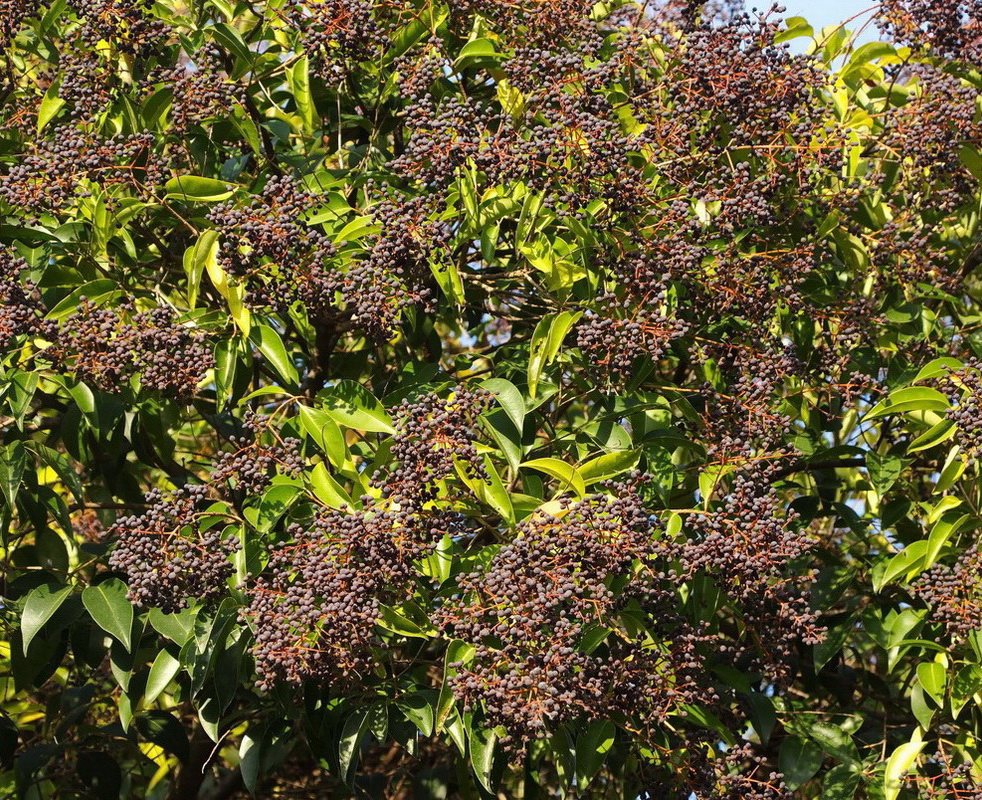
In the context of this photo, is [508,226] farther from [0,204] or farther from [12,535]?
[12,535]

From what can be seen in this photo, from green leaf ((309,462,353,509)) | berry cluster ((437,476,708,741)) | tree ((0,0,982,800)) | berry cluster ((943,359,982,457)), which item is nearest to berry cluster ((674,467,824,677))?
tree ((0,0,982,800))

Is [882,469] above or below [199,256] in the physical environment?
below

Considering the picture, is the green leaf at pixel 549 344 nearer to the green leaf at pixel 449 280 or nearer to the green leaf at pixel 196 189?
the green leaf at pixel 449 280

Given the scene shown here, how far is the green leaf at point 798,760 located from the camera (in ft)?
10.2

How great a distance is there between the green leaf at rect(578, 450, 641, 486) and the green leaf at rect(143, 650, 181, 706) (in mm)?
971

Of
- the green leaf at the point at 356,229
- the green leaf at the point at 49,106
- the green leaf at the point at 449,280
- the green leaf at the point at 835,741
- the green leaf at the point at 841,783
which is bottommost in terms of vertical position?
the green leaf at the point at 841,783

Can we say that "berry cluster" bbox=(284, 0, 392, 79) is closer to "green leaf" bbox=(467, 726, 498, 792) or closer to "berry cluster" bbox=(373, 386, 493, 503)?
"berry cluster" bbox=(373, 386, 493, 503)

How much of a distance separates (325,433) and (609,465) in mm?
628

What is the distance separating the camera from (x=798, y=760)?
3146 mm

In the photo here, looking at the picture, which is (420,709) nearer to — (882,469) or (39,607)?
(39,607)

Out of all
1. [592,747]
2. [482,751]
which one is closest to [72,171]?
[482,751]

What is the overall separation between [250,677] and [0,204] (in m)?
1.29

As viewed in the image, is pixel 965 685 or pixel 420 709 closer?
pixel 420 709

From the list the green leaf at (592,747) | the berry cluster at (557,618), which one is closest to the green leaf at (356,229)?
the berry cluster at (557,618)
